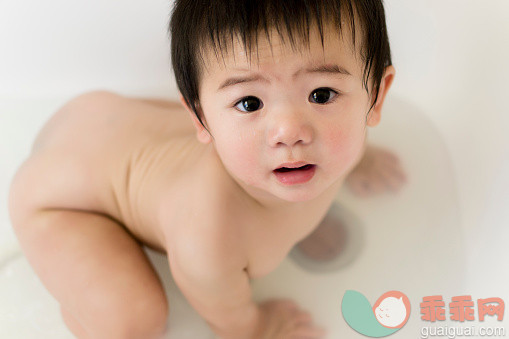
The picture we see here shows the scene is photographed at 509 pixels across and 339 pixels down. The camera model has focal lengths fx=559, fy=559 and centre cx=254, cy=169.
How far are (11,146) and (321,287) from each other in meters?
0.87

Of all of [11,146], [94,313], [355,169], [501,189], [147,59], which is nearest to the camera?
[94,313]

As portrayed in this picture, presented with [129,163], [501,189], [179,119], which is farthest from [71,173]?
[501,189]

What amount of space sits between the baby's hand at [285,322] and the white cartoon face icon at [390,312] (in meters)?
0.14

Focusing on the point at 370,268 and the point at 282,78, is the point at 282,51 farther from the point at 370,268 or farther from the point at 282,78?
the point at 370,268

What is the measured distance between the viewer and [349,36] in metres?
0.75

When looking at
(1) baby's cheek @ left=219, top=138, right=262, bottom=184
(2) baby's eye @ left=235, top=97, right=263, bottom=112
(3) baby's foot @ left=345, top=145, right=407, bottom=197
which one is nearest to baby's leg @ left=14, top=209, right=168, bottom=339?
(1) baby's cheek @ left=219, top=138, right=262, bottom=184

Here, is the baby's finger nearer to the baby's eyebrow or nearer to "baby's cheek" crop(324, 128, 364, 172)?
"baby's cheek" crop(324, 128, 364, 172)

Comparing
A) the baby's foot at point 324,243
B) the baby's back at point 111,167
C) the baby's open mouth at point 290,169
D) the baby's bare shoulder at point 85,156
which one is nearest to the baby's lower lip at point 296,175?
the baby's open mouth at point 290,169

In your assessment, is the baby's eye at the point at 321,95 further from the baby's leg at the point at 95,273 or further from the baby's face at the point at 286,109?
the baby's leg at the point at 95,273

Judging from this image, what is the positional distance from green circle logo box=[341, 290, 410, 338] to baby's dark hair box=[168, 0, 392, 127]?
45cm

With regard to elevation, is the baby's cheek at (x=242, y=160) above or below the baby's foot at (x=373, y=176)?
above

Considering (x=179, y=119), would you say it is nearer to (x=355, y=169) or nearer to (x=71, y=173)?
(x=71, y=173)

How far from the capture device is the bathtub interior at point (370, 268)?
1168 mm

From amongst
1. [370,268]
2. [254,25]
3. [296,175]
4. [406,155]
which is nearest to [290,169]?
[296,175]
